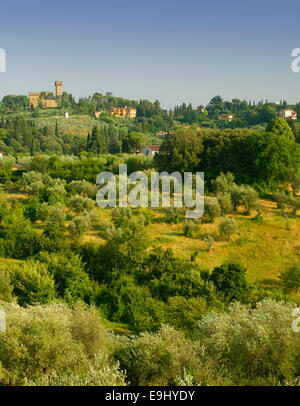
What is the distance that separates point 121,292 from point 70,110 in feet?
428

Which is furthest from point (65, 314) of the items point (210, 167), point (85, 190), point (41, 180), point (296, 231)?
point (210, 167)

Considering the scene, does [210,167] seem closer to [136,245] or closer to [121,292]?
[136,245]

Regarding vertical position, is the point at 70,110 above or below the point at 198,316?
above

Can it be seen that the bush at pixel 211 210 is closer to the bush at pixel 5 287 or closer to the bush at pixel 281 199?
the bush at pixel 281 199

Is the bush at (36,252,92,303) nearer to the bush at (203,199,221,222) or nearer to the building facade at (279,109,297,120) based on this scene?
the bush at (203,199,221,222)

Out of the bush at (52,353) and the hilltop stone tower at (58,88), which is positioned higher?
the hilltop stone tower at (58,88)

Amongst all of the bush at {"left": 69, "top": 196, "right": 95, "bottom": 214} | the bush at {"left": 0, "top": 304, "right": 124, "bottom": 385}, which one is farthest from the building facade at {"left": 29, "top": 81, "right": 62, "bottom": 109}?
the bush at {"left": 0, "top": 304, "right": 124, "bottom": 385}

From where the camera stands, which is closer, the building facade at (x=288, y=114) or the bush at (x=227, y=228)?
the bush at (x=227, y=228)

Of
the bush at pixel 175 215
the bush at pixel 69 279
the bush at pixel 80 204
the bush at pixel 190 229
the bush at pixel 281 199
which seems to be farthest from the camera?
the bush at pixel 281 199

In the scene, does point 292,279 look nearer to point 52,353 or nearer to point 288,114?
point 52,353

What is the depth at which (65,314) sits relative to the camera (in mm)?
10484

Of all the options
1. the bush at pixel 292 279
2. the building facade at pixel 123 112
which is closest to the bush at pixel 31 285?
the bush at pixel 292 279

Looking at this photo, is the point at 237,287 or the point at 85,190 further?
the point at 85,190

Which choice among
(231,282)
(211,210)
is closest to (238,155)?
(211,210)
